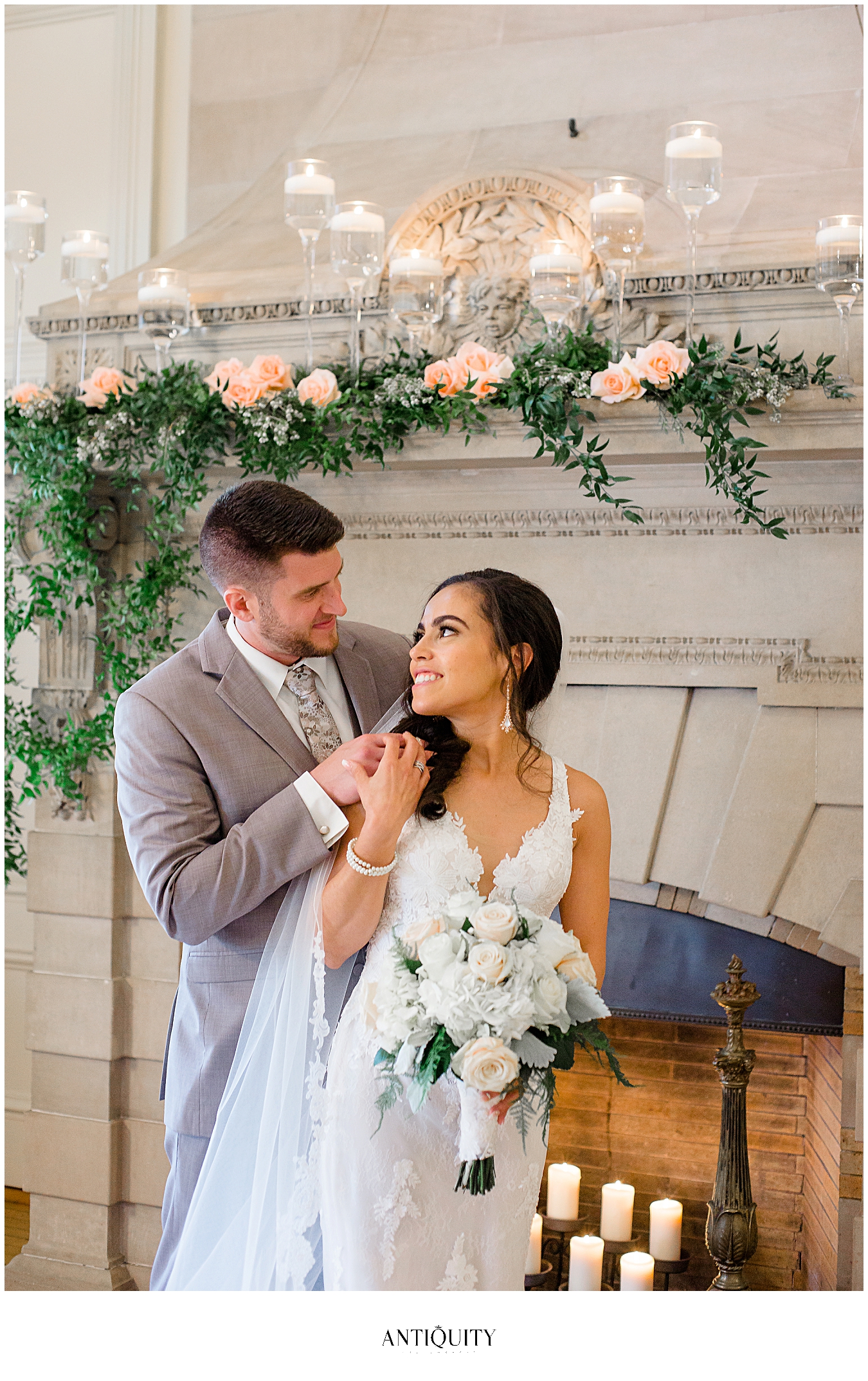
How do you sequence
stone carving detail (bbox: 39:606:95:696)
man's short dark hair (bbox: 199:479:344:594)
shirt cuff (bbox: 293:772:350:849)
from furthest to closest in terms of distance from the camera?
stone carving detail (bbox: 39:606:95:696)
man's short dark hair (bbox: 199:479:344:594)
shirt cuff (bbox: 293:772:350:849)

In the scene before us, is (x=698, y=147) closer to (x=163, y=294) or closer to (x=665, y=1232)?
(x=163, y=294)

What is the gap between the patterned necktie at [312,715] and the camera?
210 centimetres

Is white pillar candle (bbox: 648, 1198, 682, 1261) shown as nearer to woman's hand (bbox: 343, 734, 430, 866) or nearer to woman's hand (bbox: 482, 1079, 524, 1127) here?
woman's hand (bbox: 482, 1079, 524, 1127)

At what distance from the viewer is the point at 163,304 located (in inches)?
115

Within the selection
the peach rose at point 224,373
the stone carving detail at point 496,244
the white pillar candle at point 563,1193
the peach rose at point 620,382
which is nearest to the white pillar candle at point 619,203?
the stone carving detail at point 496,244

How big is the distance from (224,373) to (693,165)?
3.91 ft

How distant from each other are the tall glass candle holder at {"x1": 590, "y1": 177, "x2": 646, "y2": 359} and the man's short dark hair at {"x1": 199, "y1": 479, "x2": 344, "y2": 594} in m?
0.98

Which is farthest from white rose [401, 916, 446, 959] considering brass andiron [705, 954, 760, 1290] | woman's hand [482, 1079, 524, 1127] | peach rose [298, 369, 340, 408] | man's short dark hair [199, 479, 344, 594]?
peach rose [298, 369, 340, 408]

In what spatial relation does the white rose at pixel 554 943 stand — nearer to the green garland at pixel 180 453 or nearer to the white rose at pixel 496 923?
the white rose at pixel 496 923

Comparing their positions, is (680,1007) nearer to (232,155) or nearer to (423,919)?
(423,919)

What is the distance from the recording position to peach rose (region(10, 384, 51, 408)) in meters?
3.02

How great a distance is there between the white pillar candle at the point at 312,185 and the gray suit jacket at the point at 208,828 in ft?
4.01
